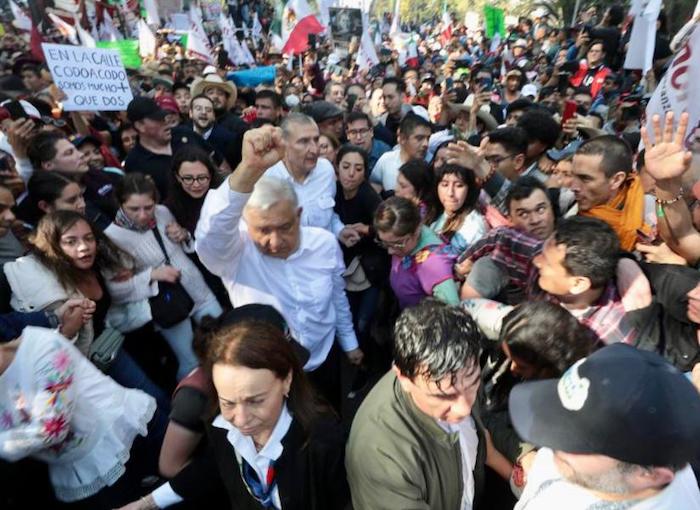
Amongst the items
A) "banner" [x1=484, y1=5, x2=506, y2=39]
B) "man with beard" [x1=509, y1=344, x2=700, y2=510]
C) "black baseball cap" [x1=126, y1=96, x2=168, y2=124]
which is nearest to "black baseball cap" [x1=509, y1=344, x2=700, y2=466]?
"man with beard" [x1=509, y1=344, x2=700, y2=510]

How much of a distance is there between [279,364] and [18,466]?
4.36 ft

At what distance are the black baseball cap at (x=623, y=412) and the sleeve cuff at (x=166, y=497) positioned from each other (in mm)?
1335

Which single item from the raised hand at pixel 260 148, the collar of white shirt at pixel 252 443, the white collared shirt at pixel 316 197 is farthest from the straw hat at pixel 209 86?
the collar of white shirt at pixel 252 443

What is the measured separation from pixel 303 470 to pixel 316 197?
7.44 feet

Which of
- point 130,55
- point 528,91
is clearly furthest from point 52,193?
point 130,55

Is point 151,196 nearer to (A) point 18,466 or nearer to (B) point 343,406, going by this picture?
(A) point 18,466

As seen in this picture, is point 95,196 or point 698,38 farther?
point 95,196

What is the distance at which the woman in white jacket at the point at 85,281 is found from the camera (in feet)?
7.73

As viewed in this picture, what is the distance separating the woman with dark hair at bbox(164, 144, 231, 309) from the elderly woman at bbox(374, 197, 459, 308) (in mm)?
1193

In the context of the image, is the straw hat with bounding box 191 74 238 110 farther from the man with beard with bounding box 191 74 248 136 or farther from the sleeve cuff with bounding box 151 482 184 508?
the sleeve cuff with bounding box 151 482 184 508

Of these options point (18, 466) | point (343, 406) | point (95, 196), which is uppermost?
point (95, 196)

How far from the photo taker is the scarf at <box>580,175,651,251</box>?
2.81 m

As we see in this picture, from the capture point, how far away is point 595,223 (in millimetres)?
2057

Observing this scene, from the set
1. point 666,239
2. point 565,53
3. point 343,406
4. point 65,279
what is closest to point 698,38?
point 666,239
